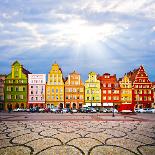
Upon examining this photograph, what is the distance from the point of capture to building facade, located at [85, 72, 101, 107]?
76.2 m

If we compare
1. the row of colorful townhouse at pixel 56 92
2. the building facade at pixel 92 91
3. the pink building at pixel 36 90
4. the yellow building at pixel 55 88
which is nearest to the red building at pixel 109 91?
the row of colorful townhouse at pixel 56 92

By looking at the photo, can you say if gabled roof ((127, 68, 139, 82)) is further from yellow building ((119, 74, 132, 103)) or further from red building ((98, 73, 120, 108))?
red building ((98, 73, 120, 108))

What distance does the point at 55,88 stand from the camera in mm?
75938

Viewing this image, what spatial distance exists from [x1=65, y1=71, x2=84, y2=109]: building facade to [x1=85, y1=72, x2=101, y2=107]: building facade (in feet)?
6.10

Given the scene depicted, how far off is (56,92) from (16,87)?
13.2m

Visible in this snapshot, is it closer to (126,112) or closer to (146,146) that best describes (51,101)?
(126,112)

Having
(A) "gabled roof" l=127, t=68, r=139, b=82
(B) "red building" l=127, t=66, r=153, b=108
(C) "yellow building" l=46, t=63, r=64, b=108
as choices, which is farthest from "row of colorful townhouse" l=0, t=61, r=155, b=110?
(A) "gabled roof" l=127, t=68, r=139, b=82

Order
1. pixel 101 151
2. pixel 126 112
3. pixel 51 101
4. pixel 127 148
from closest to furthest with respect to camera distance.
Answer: pixel 101 151, pixel 127 148, pixel 126 112, pixel 51 101

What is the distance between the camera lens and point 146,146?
12.9 metres

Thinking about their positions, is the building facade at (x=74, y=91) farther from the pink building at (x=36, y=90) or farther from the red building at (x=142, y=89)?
the red building at (x=142, y=89)

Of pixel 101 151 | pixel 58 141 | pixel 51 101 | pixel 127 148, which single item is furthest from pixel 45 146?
pixel 51 101

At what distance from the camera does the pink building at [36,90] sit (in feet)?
247

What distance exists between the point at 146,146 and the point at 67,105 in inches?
2498

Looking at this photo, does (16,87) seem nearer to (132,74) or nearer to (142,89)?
(132,74)
